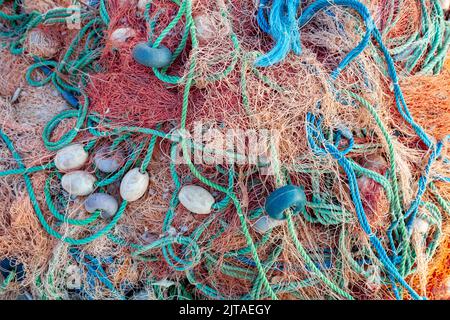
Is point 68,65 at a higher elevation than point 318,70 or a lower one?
lower

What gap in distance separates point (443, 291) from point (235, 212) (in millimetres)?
1069

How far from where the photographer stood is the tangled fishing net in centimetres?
195

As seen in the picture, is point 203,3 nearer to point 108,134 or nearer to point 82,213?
point 108,134

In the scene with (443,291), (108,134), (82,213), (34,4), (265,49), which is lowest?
(82,213)

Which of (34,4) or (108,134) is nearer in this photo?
(108,134)

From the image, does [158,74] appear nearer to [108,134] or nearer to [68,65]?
[108,134]

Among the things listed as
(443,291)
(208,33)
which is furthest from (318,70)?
(443,291)

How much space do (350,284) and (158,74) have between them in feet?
4.46

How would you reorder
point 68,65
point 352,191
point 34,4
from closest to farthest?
point 352,191 → point 68,65 → point 34,4

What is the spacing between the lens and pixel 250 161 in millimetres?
1912

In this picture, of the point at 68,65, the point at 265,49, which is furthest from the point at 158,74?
the point at 68,65

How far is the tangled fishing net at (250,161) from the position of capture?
6.38 ft

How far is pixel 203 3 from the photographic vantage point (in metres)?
2.11

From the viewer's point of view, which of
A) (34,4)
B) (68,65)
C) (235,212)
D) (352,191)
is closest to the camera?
(352,191)
